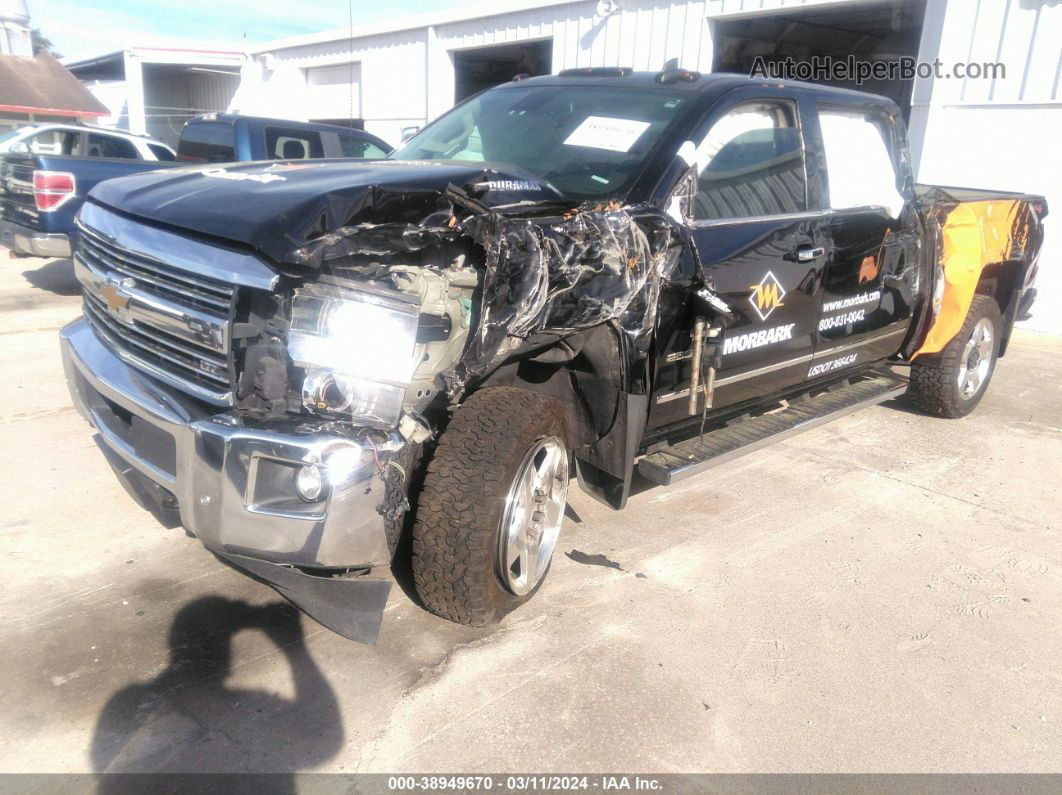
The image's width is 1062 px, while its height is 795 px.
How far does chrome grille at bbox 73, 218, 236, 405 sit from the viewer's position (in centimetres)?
260

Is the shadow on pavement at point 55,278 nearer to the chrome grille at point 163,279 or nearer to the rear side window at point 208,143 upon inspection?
the rear side window at point 208,143

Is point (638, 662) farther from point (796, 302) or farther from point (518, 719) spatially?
point (796, 302)

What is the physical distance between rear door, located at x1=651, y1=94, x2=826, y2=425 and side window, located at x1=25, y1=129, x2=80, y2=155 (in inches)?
399

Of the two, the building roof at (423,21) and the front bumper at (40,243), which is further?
the building roof at (423,21)

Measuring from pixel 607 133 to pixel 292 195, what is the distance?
1681 mm

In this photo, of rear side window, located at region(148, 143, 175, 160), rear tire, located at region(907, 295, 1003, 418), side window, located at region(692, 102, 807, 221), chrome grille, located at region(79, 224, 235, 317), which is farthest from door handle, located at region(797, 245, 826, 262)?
rear side window, located at region(148, 143, 175, 160)

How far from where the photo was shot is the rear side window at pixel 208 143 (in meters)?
9.09

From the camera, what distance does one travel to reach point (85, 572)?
11.1ft

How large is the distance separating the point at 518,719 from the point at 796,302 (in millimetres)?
2500

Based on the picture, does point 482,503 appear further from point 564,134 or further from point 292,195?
point 564,134

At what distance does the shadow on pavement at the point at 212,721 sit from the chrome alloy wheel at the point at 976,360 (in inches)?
194

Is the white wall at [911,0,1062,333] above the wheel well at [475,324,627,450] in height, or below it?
above

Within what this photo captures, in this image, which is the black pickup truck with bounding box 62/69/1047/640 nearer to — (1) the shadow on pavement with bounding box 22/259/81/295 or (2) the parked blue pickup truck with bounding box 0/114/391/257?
(2) the parked blue pickup truck with bounding box 0/114/391/257

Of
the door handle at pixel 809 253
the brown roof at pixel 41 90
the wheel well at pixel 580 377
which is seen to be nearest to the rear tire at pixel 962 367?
the door handle at pixel 809 253
